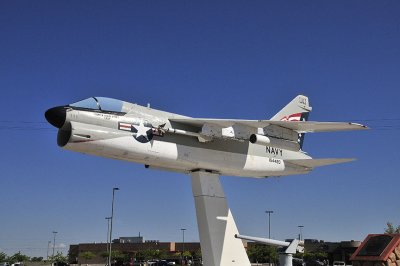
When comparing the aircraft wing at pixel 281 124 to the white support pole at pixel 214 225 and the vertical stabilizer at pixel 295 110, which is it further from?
the vertical stabilizer at pixel 295 110

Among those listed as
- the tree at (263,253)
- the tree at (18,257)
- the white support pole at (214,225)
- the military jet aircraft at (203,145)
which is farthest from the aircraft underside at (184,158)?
the tree at (18,257)

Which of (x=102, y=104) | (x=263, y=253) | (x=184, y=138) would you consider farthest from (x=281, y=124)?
(x=263, y=253)

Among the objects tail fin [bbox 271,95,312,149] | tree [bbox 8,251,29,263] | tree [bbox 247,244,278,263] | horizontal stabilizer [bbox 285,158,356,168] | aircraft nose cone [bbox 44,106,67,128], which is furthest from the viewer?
tree [bbox 8,251,29,263]

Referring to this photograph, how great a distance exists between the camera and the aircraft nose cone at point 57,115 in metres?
20.4

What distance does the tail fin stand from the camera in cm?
2928

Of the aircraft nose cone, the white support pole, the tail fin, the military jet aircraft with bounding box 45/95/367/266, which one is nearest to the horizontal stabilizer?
the military jet aircraft with bounding box 45/95/367/266

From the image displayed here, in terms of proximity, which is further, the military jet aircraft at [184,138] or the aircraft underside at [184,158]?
the aircraft underside at [184,158]

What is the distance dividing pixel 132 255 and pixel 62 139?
7234 cm

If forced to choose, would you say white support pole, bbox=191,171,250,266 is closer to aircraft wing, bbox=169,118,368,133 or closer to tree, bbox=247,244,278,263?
aircraft wing, bbox=169,118,368,133

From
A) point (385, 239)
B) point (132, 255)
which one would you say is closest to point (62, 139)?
point (385, 239)

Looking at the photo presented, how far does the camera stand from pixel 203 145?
2369 cm

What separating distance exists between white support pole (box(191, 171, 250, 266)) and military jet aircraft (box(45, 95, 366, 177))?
0.86 m

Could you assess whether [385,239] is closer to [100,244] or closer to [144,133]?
[144,133]

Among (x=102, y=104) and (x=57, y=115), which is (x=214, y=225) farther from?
(x=57, y=115)
